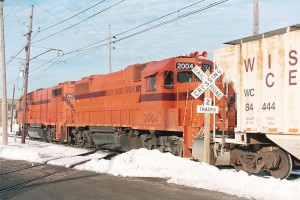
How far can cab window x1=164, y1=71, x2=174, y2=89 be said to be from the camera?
48.9 feet

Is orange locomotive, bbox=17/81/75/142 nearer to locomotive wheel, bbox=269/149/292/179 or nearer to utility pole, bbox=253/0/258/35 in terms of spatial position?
utility pole, bbox=253/0/258/35

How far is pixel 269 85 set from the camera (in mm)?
10375

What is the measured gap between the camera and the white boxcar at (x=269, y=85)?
9.78m

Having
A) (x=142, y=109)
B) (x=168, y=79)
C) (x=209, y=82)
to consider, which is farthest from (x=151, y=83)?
(x=209, y=82)

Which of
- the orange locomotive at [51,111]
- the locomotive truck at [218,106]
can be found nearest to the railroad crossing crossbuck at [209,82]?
the locomotive truck at [218,106]

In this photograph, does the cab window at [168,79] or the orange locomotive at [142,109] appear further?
the cab window at [168,79]

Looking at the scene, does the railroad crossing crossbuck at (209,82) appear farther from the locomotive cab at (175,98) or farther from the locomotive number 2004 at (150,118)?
the locomotive number 2004 at (150,118)

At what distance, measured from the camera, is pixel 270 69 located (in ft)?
34.1

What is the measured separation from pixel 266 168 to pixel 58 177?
5.86 m

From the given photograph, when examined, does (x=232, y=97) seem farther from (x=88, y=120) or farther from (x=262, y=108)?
(x=88, y=120)

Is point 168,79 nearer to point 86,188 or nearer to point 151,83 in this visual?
point 151,83

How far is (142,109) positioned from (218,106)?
4.41 m

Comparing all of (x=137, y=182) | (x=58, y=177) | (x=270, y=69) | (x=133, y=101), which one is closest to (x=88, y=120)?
(x=133, y=101)

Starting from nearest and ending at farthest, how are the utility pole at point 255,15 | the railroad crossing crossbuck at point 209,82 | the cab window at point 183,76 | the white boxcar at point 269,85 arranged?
the white boxcar at point 269,85, the railroad crossing crossbuck at point 209,82, the cab window at point 183,76, the utility pole at point 255,15
